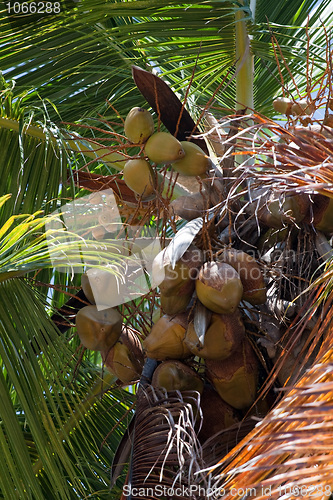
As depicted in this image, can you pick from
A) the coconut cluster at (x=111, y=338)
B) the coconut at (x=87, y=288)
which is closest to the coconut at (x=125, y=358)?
the coconut cluster at (x=111, y=338)

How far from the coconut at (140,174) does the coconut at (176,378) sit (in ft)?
1.23

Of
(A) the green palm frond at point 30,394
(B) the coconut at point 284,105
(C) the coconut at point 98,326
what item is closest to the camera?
(A) the green palm frond at point 30,394

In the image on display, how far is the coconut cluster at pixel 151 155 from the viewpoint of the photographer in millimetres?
1346

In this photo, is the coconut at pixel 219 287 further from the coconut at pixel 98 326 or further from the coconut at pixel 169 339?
the coconut at pixel 98 326

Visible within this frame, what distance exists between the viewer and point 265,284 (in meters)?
1.41

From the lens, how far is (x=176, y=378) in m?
1.35

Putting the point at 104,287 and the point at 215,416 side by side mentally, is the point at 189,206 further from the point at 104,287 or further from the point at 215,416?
the point at 215,416

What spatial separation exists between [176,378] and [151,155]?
0.46 metres

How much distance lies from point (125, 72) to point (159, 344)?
3.84 feet

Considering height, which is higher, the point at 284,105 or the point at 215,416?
the point at 284,105

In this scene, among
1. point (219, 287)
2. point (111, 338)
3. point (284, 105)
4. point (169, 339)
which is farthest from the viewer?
point (284, 105)

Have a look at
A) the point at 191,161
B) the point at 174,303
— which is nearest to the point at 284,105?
the point at 191,161

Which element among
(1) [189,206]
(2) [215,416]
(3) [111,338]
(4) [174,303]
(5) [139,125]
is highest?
(5) [139,125]

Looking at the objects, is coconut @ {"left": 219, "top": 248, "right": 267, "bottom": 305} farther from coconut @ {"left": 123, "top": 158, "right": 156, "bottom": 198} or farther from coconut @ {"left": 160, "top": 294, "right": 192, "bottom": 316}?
coconut @ {"left": 123, "top": 158, "right": 156, "bottom": 198}
